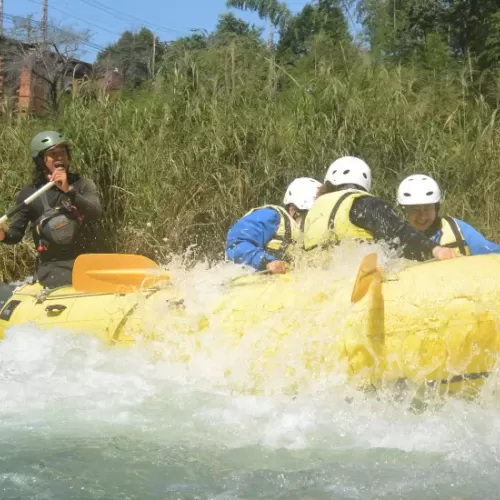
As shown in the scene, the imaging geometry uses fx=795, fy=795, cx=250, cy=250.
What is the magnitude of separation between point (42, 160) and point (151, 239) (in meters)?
1.68

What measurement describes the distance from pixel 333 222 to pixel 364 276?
66 centimetres

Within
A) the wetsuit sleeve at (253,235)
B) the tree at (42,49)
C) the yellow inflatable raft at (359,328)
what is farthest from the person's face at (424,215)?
the tree at (42,49)

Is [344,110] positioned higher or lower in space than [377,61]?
lower

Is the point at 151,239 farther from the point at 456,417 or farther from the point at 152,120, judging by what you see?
the point at 456,417

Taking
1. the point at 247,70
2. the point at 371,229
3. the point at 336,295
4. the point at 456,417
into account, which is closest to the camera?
the point at 456,417

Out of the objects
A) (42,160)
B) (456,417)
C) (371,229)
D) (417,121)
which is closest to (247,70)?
(417,121)

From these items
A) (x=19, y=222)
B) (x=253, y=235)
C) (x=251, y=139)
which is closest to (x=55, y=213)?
(x=19, y=222)

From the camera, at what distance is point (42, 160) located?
5.10 metres

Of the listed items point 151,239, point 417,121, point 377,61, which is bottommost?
point 151,239

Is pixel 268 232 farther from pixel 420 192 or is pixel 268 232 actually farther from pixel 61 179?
pixel 61 179

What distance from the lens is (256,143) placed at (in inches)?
260

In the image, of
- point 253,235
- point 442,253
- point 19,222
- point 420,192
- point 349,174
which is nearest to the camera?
point 442,253

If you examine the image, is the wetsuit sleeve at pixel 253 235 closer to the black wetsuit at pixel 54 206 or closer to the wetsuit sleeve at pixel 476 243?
the black wetsuit at pixel 54 206

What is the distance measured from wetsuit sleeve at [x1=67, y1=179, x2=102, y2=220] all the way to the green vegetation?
57.7 inches
